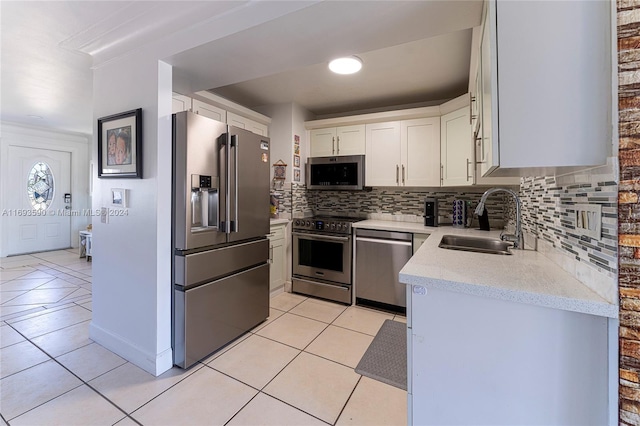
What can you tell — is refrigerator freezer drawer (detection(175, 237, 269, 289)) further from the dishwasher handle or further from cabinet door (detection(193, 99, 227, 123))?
cabinet door (detection(193, 99, 227, 123))

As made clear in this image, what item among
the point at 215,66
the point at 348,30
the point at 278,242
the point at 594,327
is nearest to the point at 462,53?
the point at 348,30

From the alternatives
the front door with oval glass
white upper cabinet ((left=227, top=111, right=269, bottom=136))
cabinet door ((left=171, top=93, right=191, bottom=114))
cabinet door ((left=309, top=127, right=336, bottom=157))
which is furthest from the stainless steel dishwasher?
the front door with oval glass

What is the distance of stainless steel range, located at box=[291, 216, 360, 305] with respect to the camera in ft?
9.93

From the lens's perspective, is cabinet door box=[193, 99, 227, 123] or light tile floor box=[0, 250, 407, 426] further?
cabinet door box=[193, 99, 227, 123]

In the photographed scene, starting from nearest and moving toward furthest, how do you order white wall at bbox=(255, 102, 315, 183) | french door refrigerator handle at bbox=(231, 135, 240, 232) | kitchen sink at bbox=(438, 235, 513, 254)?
1. kitchen sink at bbox=(438, 235, 513, 254)
2. french door refrigerator handle at bbox=(231, 135, 240, 232)
3. white wall at bbox=(255, 102, 315, 183)

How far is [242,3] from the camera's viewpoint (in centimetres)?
148

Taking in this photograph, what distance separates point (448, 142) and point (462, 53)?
2.78 ft

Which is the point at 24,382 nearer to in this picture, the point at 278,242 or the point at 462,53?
the point at 278,242

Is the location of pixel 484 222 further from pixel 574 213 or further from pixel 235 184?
pixel 235 184

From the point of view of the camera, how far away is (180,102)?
7.98ft

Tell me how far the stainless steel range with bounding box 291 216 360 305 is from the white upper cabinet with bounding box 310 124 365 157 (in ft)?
3.08

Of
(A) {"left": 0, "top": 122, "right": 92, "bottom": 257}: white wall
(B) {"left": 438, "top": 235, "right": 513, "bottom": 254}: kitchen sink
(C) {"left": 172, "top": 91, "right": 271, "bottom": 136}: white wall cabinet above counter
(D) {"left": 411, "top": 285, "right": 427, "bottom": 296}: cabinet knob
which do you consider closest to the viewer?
(D) {"left": 411, "top": 285, "right": 427, "bottom": 296}: cabinet knob

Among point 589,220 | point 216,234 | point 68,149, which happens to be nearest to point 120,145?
point 216,234

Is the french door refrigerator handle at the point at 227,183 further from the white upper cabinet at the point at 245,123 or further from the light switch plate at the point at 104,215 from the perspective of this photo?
the white upper cabinet at the point at 245,123
